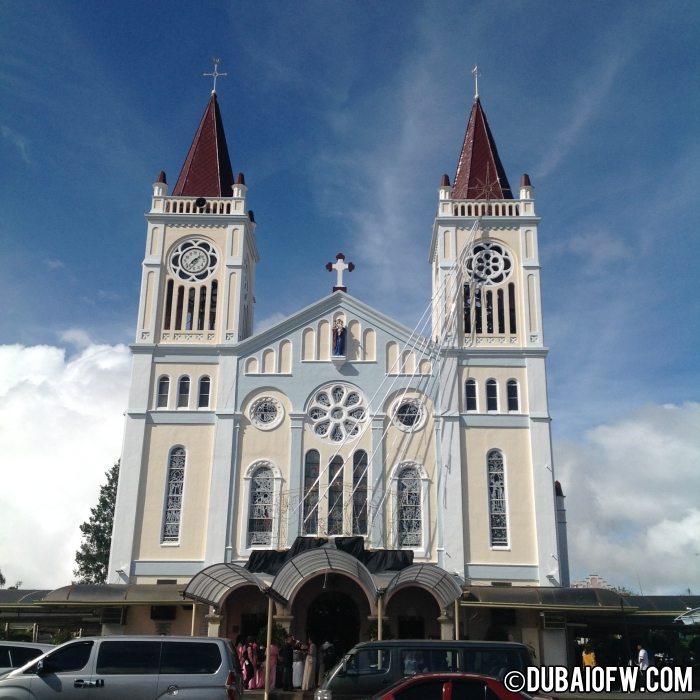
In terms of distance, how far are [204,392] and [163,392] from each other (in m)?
1.70

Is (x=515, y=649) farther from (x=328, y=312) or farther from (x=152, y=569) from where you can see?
(x=328, y=312)

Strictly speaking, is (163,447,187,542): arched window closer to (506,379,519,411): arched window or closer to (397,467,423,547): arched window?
(397,467,423,547): arched window

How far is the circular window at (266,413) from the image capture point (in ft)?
106

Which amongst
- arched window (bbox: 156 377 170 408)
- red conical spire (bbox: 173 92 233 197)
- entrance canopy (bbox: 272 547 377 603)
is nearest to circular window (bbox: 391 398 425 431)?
entrance canopy (bbox: 272 547 377 603)

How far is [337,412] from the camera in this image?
32.5 meters

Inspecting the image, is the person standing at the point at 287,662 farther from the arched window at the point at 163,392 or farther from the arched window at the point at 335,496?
the arched window at the point at 163,392

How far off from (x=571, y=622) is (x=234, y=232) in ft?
70.2

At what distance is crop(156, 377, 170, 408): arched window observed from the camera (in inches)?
1291

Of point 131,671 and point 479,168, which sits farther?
point 479,168

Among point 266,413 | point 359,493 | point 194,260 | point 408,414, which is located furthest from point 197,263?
point 359,493

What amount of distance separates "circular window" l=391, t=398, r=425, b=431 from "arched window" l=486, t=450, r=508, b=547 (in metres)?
3.16

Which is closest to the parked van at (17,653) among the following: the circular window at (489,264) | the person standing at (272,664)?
the person standing at (272,664)

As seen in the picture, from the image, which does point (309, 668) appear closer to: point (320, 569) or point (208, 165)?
point (320, 569)

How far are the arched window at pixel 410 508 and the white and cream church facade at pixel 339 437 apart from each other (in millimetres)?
78
